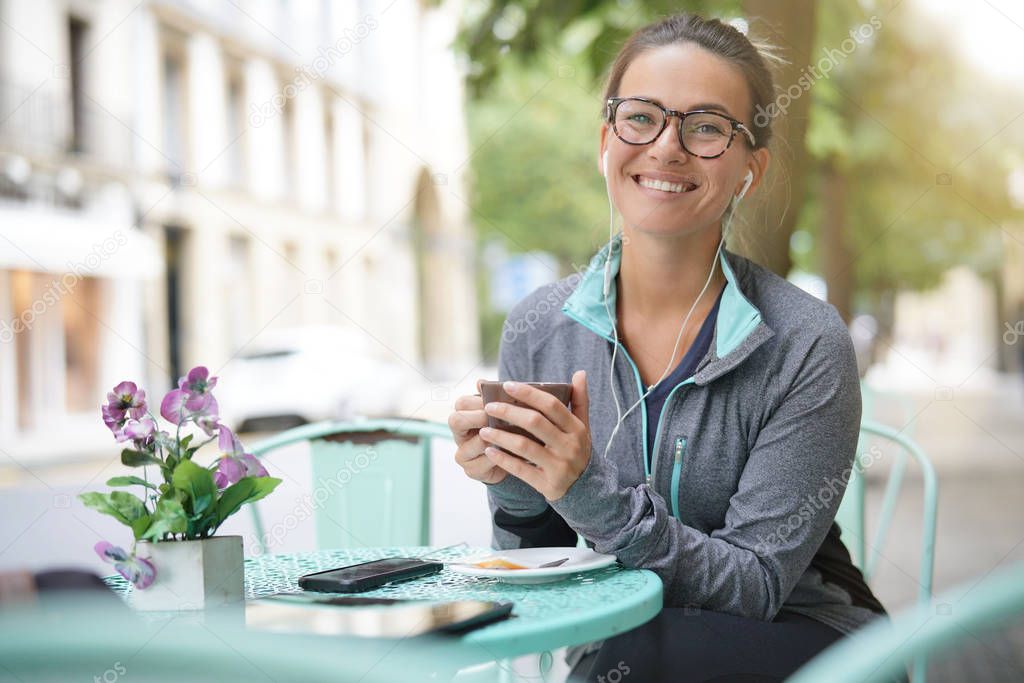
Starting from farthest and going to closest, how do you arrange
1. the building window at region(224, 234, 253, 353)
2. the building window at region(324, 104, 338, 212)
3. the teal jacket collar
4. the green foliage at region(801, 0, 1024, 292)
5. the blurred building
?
the building window at region(324, 104, 338, 212), the building window at region(224, 234, 253, 353), the blurred building, the green foliage at region(801, 0, 1024, 292), the teal jacket collar

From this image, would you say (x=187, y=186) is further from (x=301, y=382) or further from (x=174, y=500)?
(x=174, y=500)

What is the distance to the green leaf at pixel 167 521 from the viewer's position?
1562 mm

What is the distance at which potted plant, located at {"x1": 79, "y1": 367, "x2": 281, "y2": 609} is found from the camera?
158 centimetres

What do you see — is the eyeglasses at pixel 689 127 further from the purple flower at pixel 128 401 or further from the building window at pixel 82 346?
the building window at pixel 82 346

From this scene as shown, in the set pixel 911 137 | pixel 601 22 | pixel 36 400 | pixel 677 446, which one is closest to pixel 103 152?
pixel 36 400

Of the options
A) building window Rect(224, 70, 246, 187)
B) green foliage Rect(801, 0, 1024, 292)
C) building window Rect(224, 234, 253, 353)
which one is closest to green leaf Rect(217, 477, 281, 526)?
green foliage Rect(801, 0, 1024, 292)

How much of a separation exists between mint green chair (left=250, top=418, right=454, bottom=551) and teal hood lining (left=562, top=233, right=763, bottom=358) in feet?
2.05

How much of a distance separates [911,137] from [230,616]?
1161 cm

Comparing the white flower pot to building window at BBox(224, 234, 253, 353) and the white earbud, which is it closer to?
the white earbud

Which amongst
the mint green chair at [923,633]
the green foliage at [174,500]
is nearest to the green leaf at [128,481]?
the green foliage at [174,500]

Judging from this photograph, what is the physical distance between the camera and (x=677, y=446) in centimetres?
215

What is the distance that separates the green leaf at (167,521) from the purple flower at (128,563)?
4cm

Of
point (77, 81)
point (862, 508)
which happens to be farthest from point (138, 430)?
A: point (77, 81)

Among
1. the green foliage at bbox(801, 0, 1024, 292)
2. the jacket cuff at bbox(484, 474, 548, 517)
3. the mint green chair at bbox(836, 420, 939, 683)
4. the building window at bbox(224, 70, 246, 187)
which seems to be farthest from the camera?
the building window at bbox(224, 70, 246, 187)
